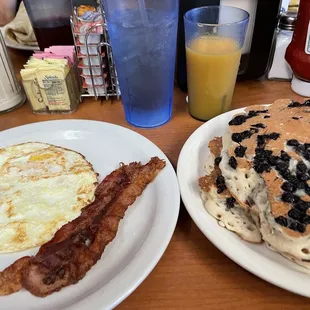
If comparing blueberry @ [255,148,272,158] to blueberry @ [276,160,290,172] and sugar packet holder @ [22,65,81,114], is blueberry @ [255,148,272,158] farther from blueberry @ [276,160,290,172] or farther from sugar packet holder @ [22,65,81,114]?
sugar packet holder @ [22,65,81,114]

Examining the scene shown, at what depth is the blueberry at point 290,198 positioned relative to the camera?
2.13ft

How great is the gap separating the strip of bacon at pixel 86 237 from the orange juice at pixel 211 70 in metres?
0.40

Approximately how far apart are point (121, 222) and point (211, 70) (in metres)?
0.63

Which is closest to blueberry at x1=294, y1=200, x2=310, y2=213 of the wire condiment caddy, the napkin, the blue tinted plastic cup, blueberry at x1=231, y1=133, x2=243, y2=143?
blueberry at x1=231, y1=133, x2=243, y2=143

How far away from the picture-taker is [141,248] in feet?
2.34

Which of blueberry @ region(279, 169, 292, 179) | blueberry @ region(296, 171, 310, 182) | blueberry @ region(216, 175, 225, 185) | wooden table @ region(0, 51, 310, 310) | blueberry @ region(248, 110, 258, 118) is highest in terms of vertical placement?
blueberry @ region(296, 171, 310, 182)

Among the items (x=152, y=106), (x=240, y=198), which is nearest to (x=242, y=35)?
(x=152, y=106)

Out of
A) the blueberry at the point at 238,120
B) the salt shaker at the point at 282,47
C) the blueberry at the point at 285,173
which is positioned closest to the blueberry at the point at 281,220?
the blueberry at the point at 285,173

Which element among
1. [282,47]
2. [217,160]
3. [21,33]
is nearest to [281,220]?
[217,160]

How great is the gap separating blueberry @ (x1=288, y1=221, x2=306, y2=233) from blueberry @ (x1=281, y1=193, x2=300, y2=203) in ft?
0.16

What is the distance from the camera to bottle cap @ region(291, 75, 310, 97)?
1320mm

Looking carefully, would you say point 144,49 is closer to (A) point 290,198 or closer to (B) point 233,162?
(B) point 233,162

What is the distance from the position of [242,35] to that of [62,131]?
73 centimetres

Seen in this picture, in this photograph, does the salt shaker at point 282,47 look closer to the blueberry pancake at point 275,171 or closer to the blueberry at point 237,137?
the blueberry pancake at point 275,171
